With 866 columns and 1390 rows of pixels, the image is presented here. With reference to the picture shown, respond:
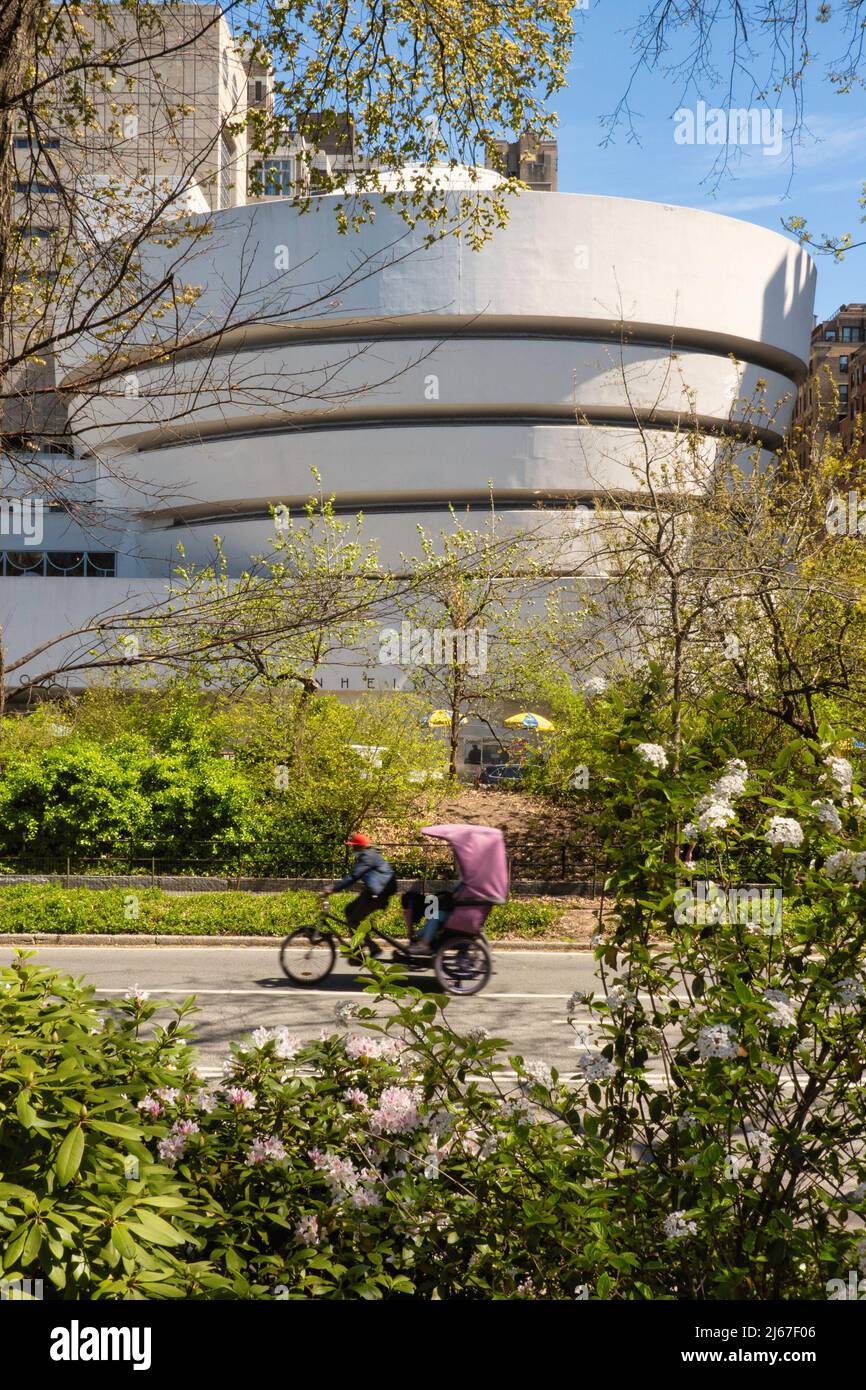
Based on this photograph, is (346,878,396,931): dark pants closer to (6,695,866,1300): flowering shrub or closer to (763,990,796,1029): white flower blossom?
(6,695,866,1300): flowering shrub

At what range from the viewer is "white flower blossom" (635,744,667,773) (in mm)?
3430

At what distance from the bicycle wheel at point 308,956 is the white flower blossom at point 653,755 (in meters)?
8.65

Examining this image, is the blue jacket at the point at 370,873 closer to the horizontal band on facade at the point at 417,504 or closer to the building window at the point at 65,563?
the horizontal band on facade at the point at 417,504

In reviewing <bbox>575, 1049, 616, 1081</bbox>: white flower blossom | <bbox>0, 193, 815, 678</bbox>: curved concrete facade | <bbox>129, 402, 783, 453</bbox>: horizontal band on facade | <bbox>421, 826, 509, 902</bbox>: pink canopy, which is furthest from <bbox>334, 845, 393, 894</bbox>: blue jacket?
<bbox>129, 402, 783, 453</bbox>: horizontal band on facade

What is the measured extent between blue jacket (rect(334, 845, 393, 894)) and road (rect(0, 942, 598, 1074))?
1165mm

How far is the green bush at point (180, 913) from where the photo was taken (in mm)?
14422

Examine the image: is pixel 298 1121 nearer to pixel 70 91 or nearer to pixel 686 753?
pixel 686 753

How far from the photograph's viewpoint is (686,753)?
365 cm

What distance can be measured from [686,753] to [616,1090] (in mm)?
1184

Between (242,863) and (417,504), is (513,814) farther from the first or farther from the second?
(417,504)

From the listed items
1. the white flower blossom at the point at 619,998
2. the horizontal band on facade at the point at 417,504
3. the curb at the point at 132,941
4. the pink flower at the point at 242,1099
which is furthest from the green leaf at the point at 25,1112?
the horizontal band on facade at the point at 417,504

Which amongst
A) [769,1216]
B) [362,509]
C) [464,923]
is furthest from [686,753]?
[362,509]

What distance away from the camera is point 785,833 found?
3.08 metres

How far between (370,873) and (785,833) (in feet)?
28.6
